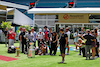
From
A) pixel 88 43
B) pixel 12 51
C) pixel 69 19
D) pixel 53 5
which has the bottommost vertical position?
pixel 12 51

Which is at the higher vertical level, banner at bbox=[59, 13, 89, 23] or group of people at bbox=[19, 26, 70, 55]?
banner at bbox=[59, 13, 89, 23]

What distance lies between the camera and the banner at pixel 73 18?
71.8 ft

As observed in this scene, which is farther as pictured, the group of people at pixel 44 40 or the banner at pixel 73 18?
the banner at pixel 73 18

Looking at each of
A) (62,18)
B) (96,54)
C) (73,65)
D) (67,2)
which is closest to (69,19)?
(62,18)

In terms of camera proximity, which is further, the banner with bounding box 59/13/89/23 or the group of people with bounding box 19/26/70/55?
the banner with bounding box 59/13/89/23

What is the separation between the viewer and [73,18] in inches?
869

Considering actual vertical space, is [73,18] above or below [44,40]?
above

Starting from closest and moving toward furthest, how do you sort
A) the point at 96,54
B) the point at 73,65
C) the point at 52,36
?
1. the point at 73,65
2. the point at 96,54
3. the point at 52,36

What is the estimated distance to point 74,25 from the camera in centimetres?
2189

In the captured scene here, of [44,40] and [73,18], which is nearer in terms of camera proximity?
[44,40]

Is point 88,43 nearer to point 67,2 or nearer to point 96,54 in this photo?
point 96,54

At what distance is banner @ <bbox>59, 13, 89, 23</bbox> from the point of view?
21.9 m

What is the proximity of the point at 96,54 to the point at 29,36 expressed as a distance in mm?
4326

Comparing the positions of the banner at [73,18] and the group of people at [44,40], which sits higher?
the banner at [73,18]
